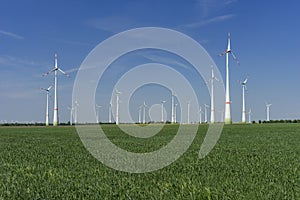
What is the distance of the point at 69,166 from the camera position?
11.4 m

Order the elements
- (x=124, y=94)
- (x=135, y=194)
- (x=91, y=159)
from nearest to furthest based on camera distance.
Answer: (x=135, y=194)
(x=91, y=159)
(x=124, y=94)

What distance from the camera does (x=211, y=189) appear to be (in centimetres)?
747

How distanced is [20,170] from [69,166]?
1345mm

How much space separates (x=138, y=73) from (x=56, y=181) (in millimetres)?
7068

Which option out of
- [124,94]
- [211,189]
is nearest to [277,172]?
[211,189]

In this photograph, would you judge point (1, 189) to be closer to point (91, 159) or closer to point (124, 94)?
point (91, 159)

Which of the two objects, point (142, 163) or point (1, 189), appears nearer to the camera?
point (1, 189)

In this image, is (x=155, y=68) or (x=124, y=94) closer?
(x=155, y=68)

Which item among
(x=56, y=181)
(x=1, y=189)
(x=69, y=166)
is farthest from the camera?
(x=69, y=166)

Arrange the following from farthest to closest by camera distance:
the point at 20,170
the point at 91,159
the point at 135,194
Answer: the point at 91,159 → the point at 20,170 → the point at 135,194

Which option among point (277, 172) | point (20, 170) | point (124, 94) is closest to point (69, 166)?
point (20, 170)

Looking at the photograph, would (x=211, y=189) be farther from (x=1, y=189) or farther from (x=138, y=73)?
Result: (x=138, y=73)

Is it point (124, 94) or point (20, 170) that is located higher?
point (124, 94)

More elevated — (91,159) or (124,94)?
(124,94)
